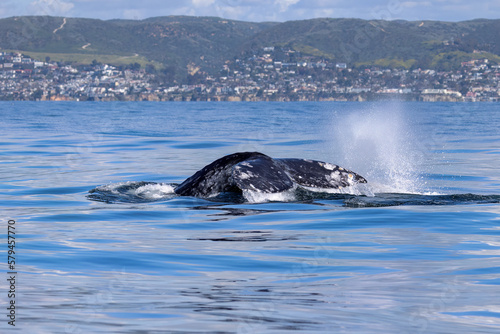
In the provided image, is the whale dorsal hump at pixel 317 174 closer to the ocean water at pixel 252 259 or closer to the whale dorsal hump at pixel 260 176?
the ocean water at pixel 252 259

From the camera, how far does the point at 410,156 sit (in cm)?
3019

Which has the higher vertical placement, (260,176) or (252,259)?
(260,176)

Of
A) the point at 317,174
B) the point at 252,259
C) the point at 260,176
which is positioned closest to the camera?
the point at 252,259

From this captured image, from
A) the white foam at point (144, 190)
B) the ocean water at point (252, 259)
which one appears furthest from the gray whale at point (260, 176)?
the white foam at point (144, 190)

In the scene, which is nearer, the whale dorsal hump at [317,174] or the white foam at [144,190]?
the whale dorsal hump at [317,174]

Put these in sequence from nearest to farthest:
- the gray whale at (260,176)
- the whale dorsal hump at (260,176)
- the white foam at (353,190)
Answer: the whale dorsal hump at (260,176), the gray whale at (260,176), the white foam at (353,190)

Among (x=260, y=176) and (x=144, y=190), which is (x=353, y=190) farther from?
(x=144, y=190)

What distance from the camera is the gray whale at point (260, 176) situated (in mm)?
13328

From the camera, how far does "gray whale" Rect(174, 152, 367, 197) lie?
43.7ft

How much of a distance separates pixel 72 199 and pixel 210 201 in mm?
3401

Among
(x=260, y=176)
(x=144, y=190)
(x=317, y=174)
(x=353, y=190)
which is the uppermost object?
(x=260, y=176)

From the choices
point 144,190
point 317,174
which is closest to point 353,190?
point 317,174

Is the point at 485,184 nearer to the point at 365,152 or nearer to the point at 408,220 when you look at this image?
the point at 408,220

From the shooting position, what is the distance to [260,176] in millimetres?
13484
